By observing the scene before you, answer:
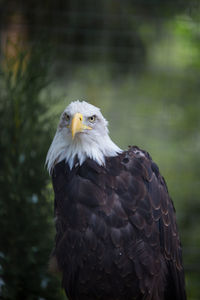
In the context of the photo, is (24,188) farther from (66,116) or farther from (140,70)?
(140,70)

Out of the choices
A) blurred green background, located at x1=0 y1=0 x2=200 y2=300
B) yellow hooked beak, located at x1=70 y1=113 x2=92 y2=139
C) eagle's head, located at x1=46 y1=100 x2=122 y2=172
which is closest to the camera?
yellow hooked beak, located at x1=70 y1=113 x2=92 y2=139

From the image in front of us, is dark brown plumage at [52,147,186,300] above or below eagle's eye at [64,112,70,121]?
below

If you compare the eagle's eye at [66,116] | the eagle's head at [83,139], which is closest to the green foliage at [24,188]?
the eagle's head at [83,139]

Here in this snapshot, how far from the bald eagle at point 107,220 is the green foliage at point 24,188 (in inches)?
26.3

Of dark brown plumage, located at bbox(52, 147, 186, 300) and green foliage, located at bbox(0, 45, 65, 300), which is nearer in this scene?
dark brown plumage, located at bbox(52, 147, 186, 300)

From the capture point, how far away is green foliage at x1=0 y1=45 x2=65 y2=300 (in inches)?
108

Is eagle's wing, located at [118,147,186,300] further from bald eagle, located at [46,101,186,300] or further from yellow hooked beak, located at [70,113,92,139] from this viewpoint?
yellow hooked beak, located at [70,113,92,139]

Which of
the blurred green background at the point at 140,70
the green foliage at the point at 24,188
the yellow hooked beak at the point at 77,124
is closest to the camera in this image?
the yellow hooked beak at the point at 77,124

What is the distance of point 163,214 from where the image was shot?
208 centimetres

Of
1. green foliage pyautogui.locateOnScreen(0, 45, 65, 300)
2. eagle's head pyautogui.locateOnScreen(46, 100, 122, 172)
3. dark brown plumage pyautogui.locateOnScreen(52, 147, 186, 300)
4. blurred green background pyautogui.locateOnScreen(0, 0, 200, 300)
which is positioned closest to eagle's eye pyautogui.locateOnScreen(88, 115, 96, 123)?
eagle's head pyautogui.locateOnScreen(46, 100, 122, 172)

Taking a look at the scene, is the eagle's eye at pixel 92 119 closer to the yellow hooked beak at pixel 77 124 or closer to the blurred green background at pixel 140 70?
the yellow hooked beak at pixel 77 124

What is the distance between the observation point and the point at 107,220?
2.00 m

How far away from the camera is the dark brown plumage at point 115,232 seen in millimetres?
2000

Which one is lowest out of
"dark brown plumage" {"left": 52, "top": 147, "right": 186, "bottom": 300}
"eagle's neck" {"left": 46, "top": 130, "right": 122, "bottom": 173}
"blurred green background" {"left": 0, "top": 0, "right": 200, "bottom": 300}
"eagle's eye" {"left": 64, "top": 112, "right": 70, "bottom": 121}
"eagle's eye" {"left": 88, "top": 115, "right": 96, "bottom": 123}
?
"dark brown plumage" {"left": 52, "top": 147, "right": 186, "bottom": 300}
